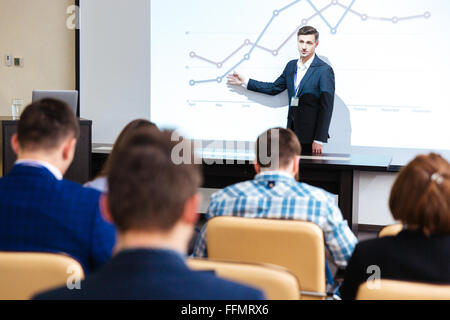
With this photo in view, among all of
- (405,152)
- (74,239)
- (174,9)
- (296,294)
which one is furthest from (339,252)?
(174,9)

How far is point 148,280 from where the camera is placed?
0.93 metres

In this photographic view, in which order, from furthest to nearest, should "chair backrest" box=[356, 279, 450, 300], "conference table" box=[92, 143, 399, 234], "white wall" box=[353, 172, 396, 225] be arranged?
1. "white wall" box=[353, 172, 396, 225]
2. "conference table" box=[92, 143, 399, 234]
3. "chair backrest" box=[356, 279, 450, 300]

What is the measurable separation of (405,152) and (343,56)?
39.1 inches

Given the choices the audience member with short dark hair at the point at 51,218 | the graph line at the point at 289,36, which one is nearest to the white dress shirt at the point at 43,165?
the audience member with short dark hair at the point at 51,218

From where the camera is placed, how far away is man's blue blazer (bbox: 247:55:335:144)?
4.72 meters

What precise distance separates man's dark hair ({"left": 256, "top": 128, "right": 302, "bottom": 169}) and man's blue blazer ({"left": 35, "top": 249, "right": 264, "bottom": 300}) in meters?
1.35

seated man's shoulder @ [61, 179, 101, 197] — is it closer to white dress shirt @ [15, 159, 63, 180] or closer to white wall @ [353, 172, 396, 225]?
white dress shirt @ [15, 159, 63, 180]

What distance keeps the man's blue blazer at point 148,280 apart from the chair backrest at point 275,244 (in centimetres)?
90

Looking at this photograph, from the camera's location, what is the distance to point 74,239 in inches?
62.5

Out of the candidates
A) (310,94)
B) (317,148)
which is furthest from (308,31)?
(317,148)

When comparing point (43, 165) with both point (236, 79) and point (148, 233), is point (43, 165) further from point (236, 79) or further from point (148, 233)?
point (236, 79)

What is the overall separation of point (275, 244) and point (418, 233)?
499mm

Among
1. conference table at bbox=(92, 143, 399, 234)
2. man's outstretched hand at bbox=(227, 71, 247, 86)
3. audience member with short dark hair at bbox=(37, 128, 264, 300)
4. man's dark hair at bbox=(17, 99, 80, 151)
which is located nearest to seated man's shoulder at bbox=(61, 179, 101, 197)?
man's dark hair at bbox=(17, 99, 80, 151)

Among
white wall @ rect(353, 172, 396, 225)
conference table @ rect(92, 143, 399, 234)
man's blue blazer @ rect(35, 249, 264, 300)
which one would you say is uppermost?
man's blue blazer @ rect(35, 249, 264, 300)
